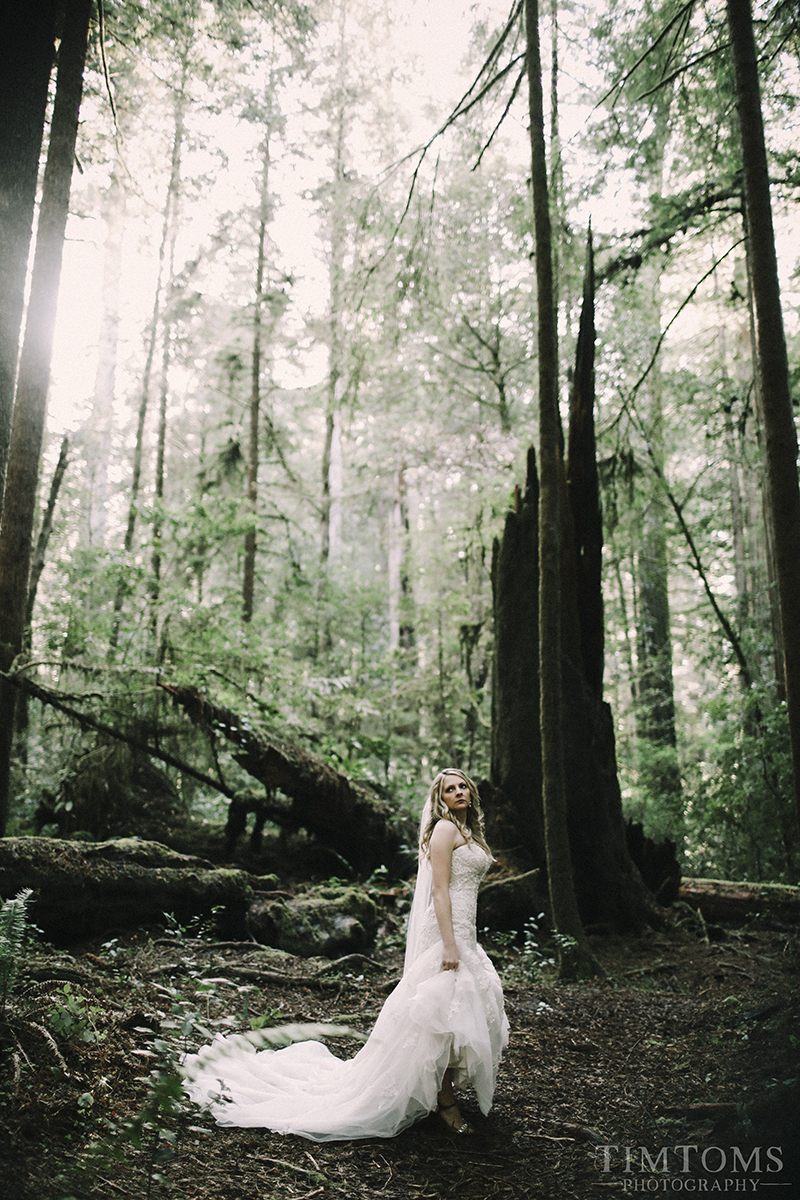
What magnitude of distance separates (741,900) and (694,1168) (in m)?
6.78

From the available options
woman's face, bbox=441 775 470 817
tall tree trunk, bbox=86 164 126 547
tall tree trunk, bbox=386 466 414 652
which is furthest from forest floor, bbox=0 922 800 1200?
tall tree trunk, bbox=86 164 126 547

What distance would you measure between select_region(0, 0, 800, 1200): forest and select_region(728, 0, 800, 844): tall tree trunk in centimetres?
3

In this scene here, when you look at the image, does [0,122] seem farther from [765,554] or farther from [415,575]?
[415,575]

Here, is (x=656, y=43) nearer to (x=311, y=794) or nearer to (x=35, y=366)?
(x=35, y=366)

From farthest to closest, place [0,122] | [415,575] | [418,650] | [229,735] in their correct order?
[415,575] < [418,650] < [229,735] < [0,122]

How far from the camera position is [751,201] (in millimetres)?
5887

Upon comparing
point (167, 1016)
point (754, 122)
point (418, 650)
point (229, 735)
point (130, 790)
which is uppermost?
point (754, 122)

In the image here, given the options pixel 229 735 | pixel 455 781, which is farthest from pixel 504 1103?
pixel 229 735

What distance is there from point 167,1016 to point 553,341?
6873 mm

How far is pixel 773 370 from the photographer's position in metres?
5.74

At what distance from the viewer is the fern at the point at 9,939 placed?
3408 millimetres

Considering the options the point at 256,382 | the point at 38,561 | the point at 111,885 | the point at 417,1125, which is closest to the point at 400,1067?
the point at 417,1125

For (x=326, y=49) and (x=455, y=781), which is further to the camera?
(x=326, y=49)

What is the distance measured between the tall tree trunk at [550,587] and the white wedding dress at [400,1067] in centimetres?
304
